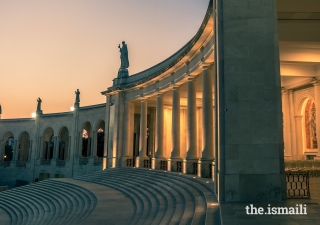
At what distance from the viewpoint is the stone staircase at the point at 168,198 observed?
472 inches

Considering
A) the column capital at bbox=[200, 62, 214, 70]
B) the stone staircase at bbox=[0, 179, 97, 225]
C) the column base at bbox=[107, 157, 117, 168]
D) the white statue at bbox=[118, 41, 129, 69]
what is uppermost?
the white statue at bbox=[118, 41, 129, 69]

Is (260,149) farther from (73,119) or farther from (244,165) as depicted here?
(73,119)

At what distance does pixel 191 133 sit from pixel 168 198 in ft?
32.2

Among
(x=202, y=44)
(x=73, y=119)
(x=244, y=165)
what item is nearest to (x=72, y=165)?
(x=73, y=119)

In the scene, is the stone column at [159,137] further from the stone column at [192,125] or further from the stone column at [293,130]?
the stone column at [293,130]

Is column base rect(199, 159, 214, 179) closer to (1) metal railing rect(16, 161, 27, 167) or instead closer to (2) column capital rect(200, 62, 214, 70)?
(2) column capital rect(200, 62, 214, 70)

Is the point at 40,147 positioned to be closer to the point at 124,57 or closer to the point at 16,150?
the point at 16,150

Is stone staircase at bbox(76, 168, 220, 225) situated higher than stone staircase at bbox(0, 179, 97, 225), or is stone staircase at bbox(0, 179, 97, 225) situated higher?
stone staircase at bbox(76, 168, 220, 225)

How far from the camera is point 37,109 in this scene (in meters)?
61.8

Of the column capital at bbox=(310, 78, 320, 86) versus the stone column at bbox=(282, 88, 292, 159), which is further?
the stone column at bbox=(282, 88, 292, 159)

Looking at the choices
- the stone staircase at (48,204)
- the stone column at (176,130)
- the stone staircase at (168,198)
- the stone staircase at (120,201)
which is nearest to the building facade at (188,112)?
the stone column at (176,130)

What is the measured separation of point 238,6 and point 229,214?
33.3 feet

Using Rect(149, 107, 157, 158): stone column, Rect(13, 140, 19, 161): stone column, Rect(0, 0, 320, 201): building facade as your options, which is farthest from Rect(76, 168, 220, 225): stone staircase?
Rect(13, 140, 19, 161): stone column

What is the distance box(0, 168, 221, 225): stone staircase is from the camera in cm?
1346
